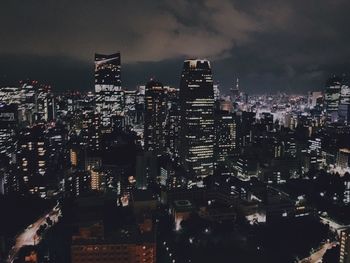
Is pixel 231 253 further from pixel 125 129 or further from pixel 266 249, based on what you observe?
pixel 125 129

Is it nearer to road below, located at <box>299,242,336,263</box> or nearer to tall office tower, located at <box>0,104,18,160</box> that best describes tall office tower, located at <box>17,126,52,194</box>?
tall office tower, located at <box>0,104,18,160</box>

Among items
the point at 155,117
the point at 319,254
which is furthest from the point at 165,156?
the point at 319,254

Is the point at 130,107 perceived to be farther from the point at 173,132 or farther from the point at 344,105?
the point at 344,105

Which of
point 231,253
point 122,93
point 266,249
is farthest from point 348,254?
point 122,93

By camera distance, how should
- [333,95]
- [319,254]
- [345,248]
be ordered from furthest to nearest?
[333,95] → [319,254] → [345,248]

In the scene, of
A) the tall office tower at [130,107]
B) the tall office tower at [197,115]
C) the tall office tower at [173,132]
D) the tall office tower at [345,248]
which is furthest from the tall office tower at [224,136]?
the tall office tower at [345,248]

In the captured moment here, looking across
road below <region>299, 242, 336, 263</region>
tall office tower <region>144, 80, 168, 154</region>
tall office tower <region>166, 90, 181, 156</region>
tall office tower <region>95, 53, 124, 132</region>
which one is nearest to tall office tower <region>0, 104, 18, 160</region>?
tall office tower <region>144, 80, 168, 154</region>
